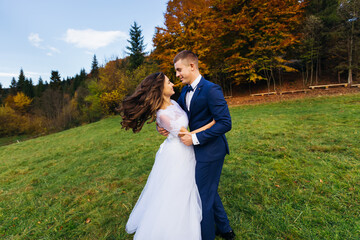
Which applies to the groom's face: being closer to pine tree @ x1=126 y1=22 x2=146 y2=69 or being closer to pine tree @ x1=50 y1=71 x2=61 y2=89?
pine tree @ x1=126 y1=22 x2=146 y2=69

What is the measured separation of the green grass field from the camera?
2.44m

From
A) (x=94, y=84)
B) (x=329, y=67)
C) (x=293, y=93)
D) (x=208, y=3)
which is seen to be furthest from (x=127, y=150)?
(x=329, y=67)

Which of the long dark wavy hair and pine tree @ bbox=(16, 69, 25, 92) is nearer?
the long dark wavy hair

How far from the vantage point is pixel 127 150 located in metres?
7.00

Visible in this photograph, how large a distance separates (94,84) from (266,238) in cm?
2658

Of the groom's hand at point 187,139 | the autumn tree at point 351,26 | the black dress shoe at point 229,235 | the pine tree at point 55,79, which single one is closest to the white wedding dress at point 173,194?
the groom's hand at point 187,139

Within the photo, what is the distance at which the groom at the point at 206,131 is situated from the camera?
1.74 m

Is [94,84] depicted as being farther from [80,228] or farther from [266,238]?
[266,238]

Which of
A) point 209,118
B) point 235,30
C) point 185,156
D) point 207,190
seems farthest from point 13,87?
point 207,190

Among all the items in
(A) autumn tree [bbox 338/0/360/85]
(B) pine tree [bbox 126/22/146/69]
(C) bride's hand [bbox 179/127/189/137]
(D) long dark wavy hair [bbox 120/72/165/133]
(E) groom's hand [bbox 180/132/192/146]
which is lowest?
(E) groom's hand [bbox 180/132/192/146]

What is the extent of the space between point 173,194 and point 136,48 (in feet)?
103

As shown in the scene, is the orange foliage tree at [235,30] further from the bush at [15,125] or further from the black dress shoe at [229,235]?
the bush at [15,125]

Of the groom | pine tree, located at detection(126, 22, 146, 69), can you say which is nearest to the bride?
the groom

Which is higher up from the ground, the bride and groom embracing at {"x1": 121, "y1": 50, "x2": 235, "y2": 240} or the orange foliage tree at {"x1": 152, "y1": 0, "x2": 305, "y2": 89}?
the orange foliage tree at {"x1": 152, "y1": 0, "x2": 305, "y2": 89}
